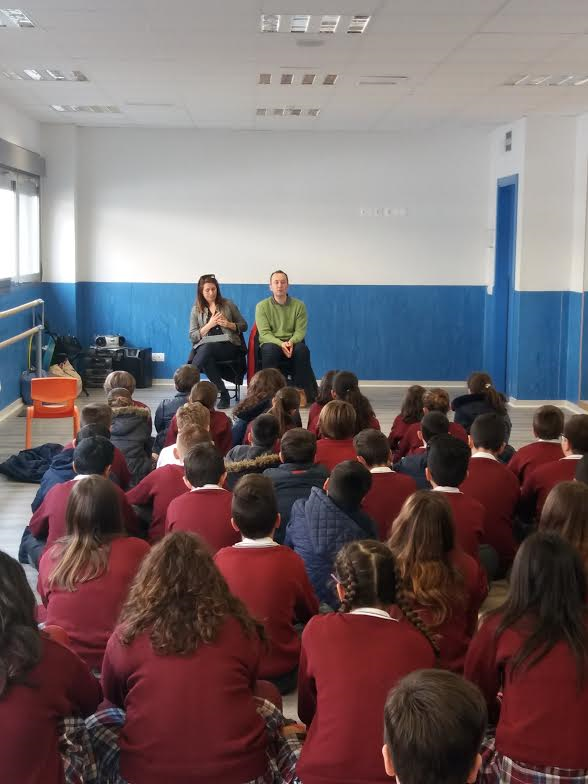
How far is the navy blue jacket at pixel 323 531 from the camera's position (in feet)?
12.3

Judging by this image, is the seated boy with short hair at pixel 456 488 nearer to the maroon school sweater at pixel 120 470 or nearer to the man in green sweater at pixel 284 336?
the maroon school sweater at pixel 120 470

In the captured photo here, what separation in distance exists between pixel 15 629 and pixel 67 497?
71.9 inches

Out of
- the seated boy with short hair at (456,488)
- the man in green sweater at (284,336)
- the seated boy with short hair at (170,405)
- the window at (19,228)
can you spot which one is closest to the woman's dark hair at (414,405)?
the seated boy with short hair at (170,405)

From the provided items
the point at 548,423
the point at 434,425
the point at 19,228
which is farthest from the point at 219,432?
the point at 19,228

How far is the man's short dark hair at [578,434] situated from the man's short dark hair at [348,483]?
58.3 inches

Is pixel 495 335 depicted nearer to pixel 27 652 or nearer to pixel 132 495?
pixel 132 495

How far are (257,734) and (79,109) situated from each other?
8.27m

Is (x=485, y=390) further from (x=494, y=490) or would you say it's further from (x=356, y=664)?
(x=356, y=664)

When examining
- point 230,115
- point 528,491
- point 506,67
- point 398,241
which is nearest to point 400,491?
point 528,491

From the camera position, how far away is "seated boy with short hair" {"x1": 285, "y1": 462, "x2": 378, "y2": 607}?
12.3 ft

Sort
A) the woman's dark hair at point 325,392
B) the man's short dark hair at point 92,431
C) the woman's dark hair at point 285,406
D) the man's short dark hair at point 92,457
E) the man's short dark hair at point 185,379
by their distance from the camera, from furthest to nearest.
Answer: the man's short dark hair at point 185,379
the woman's dark hair at point 325,392
the woman's dark hair at point 285,406
the man's short dark hair at point 92,431
the man's short dark hair at point 92,457

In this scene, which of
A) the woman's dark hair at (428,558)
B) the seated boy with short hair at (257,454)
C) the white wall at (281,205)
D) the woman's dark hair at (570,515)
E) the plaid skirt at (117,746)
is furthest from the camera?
the white wall at (281,205)

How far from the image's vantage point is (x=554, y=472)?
15.3ft

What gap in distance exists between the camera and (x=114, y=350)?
35.9ft
